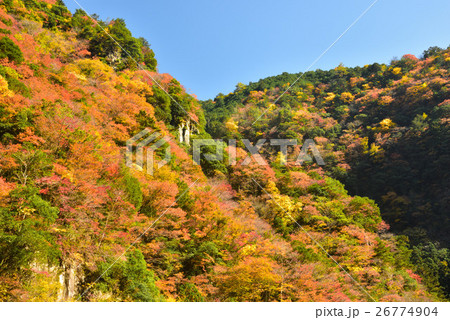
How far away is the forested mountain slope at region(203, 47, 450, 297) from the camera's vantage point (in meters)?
27.4

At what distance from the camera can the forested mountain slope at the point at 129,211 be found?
8.09m

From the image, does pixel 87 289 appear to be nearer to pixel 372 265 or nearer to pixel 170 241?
pixel 170 241

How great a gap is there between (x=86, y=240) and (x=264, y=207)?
15.3 meters

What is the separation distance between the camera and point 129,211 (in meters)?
11.1

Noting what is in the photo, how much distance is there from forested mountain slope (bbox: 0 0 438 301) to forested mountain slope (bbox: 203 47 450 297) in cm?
381

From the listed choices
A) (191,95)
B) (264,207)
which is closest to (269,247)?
(264,207)

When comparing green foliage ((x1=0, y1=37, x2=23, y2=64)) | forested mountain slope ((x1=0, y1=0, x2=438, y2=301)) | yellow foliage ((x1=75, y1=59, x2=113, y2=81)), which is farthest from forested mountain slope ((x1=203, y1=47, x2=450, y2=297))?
green foliage ((x1=0, y1=37, x2=23, y2=64))

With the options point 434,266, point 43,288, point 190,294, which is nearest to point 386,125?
point 434,266

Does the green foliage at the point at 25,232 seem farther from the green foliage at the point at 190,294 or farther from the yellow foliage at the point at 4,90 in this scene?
the green foliage at the point at 190,294

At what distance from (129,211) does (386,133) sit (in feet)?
122

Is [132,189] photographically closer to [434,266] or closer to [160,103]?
[160,103]

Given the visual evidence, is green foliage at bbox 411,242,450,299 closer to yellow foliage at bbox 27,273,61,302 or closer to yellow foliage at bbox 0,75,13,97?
yellow foliage at bbox 27,273,61,302

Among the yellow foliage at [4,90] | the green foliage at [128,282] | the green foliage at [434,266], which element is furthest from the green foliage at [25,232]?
the green foliage at [434,266]

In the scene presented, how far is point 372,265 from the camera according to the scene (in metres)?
19.6
